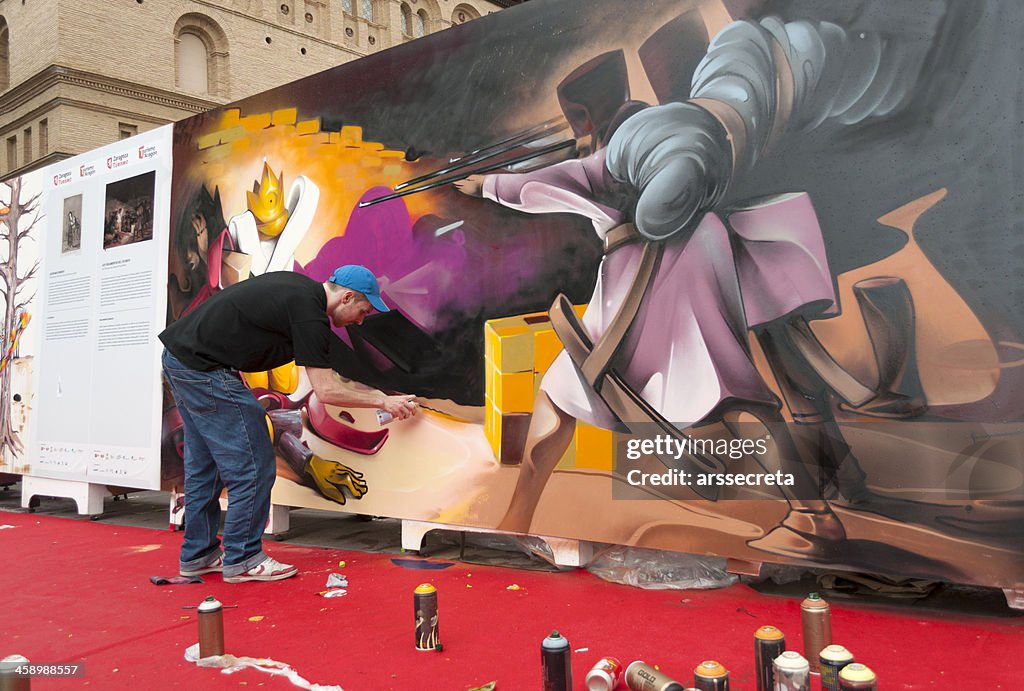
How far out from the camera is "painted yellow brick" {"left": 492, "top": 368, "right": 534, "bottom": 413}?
3.66 metres

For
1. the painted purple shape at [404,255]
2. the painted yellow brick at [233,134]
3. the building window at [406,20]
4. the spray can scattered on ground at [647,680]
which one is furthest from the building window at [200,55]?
the spray can scattered on ground at [647,680]

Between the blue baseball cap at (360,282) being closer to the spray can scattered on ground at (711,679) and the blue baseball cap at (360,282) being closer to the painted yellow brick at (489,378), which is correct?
the painted yellow brick at (489,378)

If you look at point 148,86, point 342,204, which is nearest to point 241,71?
point 148,86

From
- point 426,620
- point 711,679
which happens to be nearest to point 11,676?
point 426,620

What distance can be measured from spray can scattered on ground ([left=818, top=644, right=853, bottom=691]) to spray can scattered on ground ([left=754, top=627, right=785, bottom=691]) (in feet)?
0.60

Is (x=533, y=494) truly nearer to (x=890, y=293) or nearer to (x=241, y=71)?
(x=890, y=293)

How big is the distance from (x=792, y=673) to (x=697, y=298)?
5.67ft

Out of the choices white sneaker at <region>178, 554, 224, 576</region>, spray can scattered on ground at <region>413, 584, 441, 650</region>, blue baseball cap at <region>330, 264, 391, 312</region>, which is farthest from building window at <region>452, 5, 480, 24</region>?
spray can scattered on ground at <region>413, 584, 441, 650</region>

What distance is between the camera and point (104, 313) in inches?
224

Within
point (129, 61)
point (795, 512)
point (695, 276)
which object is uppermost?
point (129, 61)

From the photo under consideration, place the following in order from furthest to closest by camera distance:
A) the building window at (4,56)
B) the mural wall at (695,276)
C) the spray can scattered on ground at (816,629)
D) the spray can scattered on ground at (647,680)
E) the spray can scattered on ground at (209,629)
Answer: the building window at (4,56)
the mural wall at (695,276)
the spray can scattered on ground at (209,629)
the spray can scattered on ground at (816,629)
the spray can scattered on ground at (647,680)

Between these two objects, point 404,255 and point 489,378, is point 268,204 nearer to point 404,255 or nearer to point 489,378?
point 404,255

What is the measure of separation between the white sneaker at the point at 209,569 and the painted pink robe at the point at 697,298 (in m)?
1.88

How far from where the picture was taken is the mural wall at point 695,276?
2.79m
